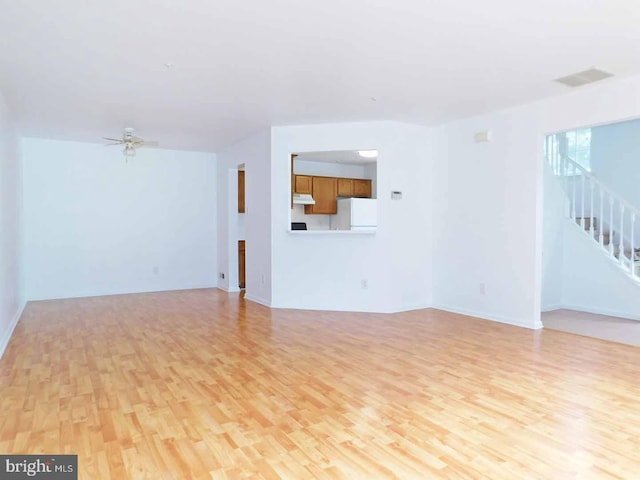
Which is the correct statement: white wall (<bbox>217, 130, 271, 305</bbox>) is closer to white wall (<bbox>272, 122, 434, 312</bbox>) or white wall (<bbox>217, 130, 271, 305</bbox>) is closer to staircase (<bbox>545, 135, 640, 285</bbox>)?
white wall (<bbox>272, 122, 434, 312</bbox>)

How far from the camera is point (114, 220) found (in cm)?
709

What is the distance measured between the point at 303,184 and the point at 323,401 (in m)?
5.51

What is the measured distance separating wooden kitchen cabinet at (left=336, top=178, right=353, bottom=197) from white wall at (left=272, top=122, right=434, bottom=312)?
101 inches

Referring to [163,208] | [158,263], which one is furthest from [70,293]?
[163,208]

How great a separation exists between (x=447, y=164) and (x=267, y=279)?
116 inches

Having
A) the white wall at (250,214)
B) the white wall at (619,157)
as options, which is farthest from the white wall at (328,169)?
the white wall at (619,157)

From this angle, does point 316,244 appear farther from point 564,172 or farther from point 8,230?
point 564,172

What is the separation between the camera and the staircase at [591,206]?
18.4ft

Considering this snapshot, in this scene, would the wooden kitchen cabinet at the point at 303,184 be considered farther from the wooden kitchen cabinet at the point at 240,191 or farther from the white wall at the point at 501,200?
the white wall at the point at 501,200

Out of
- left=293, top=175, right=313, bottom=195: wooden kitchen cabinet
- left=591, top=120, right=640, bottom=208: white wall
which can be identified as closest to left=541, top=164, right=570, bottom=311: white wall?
left=591, top=120, right=640, bottom=208: white wall

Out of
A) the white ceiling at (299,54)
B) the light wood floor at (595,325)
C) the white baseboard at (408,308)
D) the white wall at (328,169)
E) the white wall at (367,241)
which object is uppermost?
the white ceiling at (299,54)

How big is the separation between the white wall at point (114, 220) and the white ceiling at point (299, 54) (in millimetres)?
1787

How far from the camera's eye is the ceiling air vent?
143 inches

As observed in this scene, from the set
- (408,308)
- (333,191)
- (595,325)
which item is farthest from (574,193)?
(333,191)
